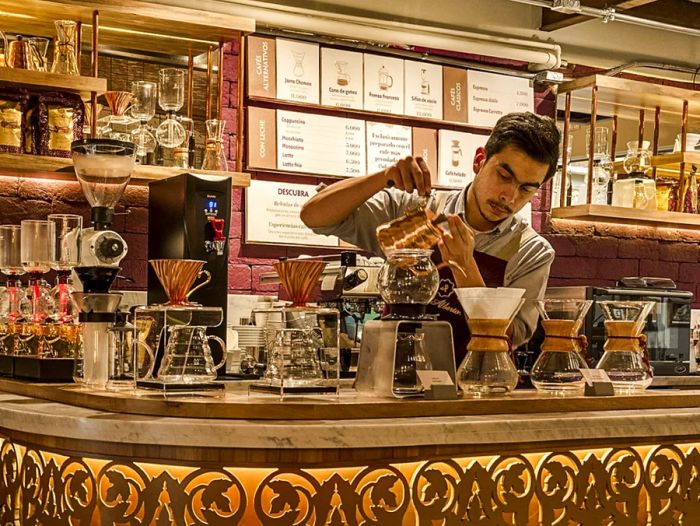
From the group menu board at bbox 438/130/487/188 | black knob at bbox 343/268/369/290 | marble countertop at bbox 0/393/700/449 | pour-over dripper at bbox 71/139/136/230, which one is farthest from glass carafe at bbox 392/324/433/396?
menu board at bbox 438/130/487/188

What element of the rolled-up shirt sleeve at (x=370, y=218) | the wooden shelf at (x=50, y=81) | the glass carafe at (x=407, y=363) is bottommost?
the glass carafe at (x=407, y=363)

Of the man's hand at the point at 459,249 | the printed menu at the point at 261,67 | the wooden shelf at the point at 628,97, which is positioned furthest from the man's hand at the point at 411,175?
the wooden shelf at the point at 628,97

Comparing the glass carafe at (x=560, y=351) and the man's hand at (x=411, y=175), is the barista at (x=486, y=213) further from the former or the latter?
the glass carafe at (x=560, y=351)

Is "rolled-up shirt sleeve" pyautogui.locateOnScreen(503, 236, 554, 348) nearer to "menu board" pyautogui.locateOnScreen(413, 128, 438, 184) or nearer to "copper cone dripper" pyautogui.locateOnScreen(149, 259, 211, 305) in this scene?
"copper cone dripper" pyautogui.locateOnScreen(149, 259, 211, 305)

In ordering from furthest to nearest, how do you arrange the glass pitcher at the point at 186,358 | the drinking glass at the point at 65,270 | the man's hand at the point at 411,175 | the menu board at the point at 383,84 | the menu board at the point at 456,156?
the menu board at the point at 456,156 < the menu board at the point at 383,84 < the drinking glass at the point at 65,270 < the man's hand at the point at 411,175 < the glass pitcher at the point at 186,358

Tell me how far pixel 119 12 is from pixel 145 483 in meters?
3.05

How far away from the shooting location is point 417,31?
5.71 metres

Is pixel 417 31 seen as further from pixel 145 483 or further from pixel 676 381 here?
pixel 145 483

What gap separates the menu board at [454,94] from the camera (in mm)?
5930

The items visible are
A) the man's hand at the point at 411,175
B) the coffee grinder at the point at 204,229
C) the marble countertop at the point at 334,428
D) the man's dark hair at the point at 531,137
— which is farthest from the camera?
the coffee grinder at the point at 204,229

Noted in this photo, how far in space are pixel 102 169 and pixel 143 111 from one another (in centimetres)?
193

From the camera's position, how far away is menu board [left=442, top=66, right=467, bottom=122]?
19.5 feet

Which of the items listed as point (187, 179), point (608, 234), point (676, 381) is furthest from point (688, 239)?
point (187, 179)

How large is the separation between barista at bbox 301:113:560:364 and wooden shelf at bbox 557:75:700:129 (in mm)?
2617
